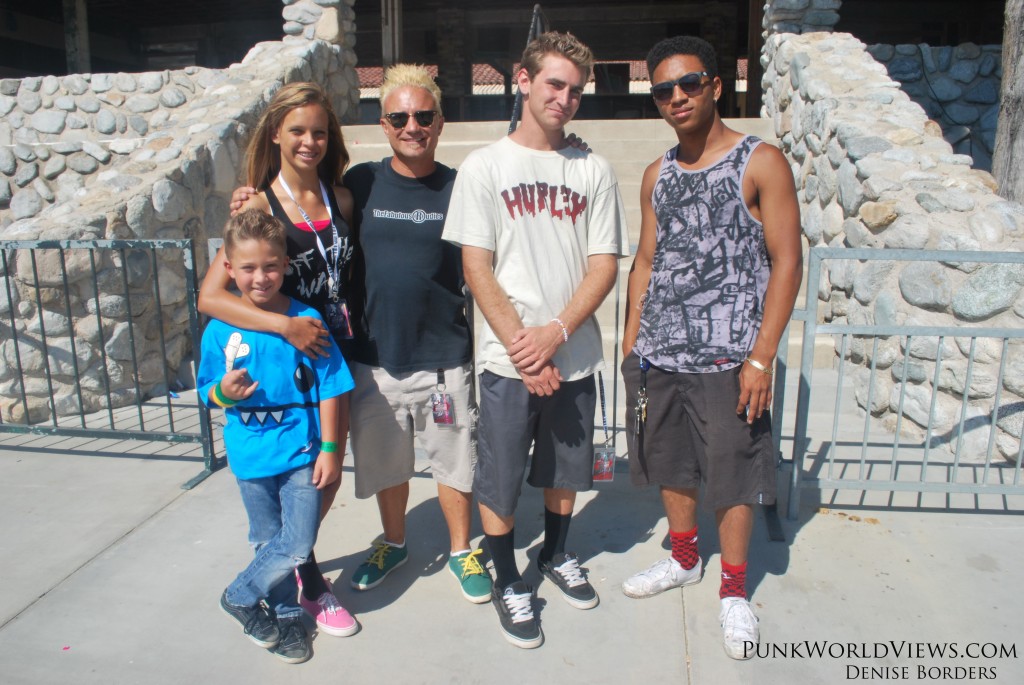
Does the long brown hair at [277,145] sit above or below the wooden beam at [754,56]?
below

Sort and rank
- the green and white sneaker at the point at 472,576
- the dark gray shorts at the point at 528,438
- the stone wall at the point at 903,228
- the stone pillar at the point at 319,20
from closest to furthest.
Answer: the dark gray shorts at the point at 528,438 < the green and white sneaker at the point at 472,576 < the stone wall at the point at 903,228 < the stone pillar at the point at 319,20

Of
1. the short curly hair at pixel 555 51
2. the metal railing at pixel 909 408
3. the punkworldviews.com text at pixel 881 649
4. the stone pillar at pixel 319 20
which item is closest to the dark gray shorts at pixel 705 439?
the punkworldviews.com text at pixel 881 649

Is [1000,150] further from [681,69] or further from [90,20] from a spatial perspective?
[90,20]

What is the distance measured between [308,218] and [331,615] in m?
1.31

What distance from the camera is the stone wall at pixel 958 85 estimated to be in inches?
300

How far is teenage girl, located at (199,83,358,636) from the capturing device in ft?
7.98

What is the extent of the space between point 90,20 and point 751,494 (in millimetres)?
16847

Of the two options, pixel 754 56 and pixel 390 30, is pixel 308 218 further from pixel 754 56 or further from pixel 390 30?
pixel 754 56

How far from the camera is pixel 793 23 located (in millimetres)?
7340

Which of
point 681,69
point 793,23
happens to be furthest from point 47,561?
point 793,23

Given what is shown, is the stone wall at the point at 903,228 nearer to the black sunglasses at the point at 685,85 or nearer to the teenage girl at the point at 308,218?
the black sunglasses at the point at 685,85

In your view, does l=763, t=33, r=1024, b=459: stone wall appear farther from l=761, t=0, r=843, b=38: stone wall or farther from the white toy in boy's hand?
the white toy in boy's hand

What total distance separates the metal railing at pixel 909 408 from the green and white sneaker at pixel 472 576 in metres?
1.31

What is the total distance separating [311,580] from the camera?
2.54 m
